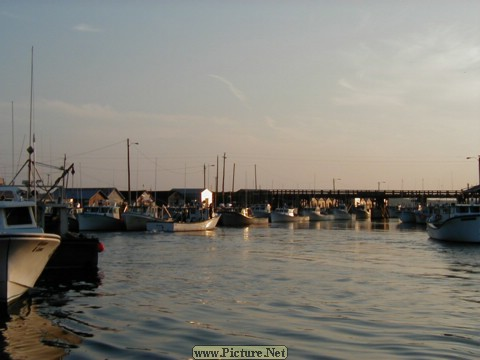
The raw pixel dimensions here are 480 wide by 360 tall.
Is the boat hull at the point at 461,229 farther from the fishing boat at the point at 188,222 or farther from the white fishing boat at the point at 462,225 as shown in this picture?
the fishing boat at the point at 188,222

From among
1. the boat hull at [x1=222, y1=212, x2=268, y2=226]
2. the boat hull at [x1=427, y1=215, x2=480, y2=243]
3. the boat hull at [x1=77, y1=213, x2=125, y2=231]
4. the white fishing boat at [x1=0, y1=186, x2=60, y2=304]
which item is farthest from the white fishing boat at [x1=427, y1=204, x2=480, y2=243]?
the boat hull at [x1=222, y1=212, x2=268, y2=226]

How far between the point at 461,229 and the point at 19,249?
44479 mm

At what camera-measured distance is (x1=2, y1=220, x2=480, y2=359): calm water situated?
15.9 meters

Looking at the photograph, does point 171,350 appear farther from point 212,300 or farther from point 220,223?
point 220,223

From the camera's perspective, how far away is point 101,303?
22.5 meters

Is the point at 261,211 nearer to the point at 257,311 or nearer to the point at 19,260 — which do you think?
the point at 257,311

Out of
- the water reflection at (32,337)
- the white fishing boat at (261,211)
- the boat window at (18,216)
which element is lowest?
the water reflection at (32,337)

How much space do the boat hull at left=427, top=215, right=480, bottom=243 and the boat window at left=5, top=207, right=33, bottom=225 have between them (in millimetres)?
41777

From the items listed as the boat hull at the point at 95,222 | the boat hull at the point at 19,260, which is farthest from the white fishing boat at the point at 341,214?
the boat hull at the point at 19,260

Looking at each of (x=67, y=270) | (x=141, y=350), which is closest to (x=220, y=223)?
(x=67, y=270)

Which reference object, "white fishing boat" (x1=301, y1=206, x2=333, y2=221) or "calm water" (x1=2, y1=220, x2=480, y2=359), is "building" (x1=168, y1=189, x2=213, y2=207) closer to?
"white fishing boat" (x1=301, y1=206, x2=333, y2=221)

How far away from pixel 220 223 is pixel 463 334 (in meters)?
95.9

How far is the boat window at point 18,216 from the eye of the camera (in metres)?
23.8

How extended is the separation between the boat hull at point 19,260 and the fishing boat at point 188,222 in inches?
2159
